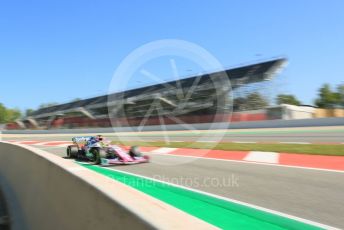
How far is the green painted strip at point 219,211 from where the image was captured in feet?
18.6

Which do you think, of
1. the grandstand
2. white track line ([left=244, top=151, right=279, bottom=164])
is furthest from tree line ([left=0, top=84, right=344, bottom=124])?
white track line ([left=244, top=151, right=279, bottom=164])

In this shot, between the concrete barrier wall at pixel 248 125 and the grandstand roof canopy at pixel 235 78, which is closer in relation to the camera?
the concrete barrier wall at pixel 248 125

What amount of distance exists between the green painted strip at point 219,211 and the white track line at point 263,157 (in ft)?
14.8

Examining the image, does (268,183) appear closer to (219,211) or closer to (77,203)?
(219,211)

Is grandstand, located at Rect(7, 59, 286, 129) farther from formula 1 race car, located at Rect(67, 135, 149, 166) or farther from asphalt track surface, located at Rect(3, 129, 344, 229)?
asphalt track surface, located at Rect(3, 129, 344, 229)

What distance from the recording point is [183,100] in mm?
54312

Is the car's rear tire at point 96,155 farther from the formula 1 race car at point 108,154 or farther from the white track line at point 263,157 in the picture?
the white track line at point 263,157

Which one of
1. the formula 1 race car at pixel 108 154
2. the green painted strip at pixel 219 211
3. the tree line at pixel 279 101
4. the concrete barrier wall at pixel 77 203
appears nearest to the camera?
the concrete barrier wall at pixel 77 203

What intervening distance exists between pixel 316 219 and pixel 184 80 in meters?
48.7

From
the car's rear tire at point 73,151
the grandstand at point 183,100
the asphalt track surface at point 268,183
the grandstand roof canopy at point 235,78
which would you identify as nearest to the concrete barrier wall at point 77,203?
the asphalt track surface at point 268,183

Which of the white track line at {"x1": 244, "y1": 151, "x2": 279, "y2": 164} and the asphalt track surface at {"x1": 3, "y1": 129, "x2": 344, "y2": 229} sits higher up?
the white track line at {"x1": 244, "y1": 151, "x2": 279, "y2": 164}

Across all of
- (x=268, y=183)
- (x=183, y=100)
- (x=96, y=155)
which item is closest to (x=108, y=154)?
(x=96, y=155)

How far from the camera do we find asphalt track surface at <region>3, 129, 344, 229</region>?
250 inches

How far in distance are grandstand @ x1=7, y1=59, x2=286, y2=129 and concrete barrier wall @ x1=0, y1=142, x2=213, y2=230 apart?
3541 centimetres
